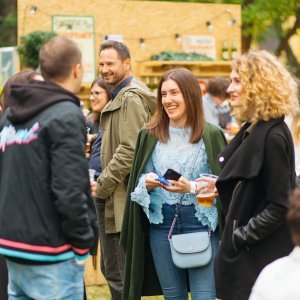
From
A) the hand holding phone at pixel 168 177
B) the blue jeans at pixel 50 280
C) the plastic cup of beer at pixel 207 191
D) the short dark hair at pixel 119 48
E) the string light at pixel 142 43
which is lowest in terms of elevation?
the blue jeans at pixel 50 280

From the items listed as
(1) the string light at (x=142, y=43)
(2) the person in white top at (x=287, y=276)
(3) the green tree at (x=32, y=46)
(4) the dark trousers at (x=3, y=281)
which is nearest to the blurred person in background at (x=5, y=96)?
(4) the dark trousers at (x=3, y=281)

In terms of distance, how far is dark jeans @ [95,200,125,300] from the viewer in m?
6.45

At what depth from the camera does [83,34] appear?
524 inches

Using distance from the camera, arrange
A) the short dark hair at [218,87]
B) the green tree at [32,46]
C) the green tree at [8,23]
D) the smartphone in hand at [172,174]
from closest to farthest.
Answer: the smartphone in hand at [172,174]
the short dark hair at [218,87]
the green tree at [32,46]
the green tree at [8,23]

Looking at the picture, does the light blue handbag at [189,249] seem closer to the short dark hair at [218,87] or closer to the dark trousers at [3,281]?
the dark trousers at [3,281]

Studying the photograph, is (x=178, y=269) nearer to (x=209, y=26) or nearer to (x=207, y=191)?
(x=207, y=191)

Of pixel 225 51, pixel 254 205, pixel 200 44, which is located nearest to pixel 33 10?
pixel 200 44

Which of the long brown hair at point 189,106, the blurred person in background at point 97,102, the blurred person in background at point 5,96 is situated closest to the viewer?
the blurred person in background at point 5,96

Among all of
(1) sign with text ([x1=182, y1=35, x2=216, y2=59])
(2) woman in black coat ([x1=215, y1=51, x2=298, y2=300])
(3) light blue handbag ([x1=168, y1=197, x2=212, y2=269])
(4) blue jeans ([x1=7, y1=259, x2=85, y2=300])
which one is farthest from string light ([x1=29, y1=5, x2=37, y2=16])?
(4) blue jeans ([x1=7, y1=259, x2=85, y2=300])

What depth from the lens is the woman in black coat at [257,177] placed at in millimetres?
4305

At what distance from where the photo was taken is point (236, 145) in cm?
462

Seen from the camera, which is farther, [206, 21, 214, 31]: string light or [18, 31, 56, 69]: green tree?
[206, 21, 214, 31]: string light

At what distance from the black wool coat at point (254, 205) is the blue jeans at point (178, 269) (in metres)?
0.89

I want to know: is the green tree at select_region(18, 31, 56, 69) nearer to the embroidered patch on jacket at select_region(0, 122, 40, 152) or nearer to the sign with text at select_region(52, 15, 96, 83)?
the sign with text at select_region(52, 15, 96, 83)
